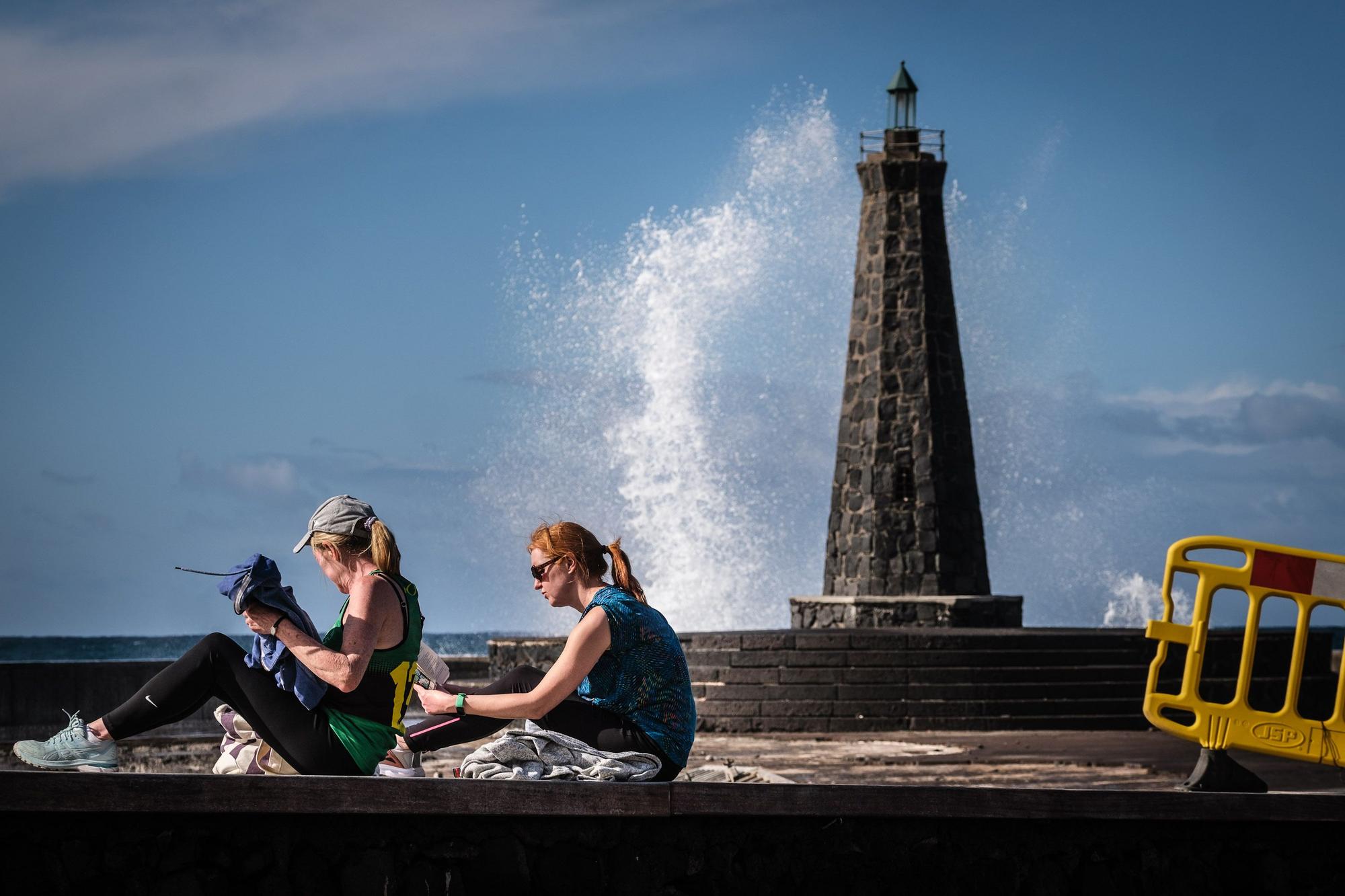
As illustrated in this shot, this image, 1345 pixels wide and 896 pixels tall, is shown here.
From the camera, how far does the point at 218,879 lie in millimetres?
5312

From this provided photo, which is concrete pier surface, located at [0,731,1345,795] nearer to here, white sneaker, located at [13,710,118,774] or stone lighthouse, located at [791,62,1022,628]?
white sneaker, located at [13,710,118,774]

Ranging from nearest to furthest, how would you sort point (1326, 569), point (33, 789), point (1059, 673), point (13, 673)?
point (33, 789), point (1326, 569), point (13, 673), point (1059, 673)

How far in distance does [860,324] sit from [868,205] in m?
1.81

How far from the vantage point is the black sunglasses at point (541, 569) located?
589 centimetres

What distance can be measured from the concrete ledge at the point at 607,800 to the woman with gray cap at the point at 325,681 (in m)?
0.18

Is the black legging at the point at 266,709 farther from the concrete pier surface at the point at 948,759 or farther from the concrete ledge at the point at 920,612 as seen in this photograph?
the concrete ledge at the point at 920,612

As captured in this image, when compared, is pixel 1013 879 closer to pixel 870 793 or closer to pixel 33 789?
pixel 870 793

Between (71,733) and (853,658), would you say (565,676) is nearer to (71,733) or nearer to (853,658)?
(71,733)

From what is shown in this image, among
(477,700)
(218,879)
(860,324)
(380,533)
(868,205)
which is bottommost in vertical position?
(218,879)

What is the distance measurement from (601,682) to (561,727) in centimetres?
21

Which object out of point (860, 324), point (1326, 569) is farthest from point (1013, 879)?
point (860, 324)

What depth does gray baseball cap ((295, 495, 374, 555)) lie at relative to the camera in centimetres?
577

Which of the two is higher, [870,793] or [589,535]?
[589,535]

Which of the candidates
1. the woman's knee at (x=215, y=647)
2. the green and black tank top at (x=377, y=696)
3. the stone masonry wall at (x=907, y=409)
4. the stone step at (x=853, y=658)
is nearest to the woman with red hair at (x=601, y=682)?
the green and black tank top at (x=377, y=696)
